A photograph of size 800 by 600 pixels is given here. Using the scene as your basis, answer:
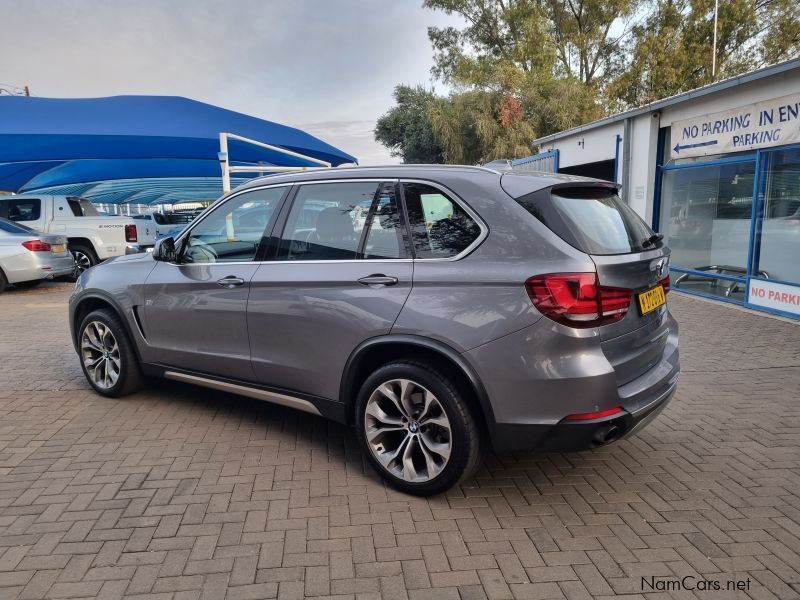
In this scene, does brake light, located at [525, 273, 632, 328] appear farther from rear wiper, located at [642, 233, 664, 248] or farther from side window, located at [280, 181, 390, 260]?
side window, located at [280, 181, 390, 260]

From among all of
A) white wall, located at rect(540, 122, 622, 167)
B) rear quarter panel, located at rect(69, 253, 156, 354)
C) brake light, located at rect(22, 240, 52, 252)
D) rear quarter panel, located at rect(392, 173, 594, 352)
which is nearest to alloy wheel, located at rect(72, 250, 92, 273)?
brake light, located at rect(22, 240, 52, 252)

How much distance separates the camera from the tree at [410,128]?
118 feet

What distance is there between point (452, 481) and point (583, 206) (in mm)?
1619

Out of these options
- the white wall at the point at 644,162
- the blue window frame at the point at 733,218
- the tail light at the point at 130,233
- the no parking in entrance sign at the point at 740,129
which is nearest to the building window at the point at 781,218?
the blue window frame at the point at 733,218

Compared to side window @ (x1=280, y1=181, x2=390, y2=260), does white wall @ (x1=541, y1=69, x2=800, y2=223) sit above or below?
above

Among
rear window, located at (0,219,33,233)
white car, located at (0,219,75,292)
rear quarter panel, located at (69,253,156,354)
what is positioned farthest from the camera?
rear window, located at (0,219,33,233)

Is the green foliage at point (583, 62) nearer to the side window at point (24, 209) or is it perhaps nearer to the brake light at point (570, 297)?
the side window at point (24, 209)

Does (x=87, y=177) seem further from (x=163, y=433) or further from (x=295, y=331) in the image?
(x=295, y=331)

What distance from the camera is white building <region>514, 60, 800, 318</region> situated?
755 cm

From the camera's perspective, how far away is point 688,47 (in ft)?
85.8

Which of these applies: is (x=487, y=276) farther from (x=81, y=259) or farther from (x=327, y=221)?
(x=81, y=259)

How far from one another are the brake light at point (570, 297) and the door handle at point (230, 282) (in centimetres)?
194

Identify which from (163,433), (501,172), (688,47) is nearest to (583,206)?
(501,172)

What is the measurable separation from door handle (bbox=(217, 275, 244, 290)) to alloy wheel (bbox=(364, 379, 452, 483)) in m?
1.24
